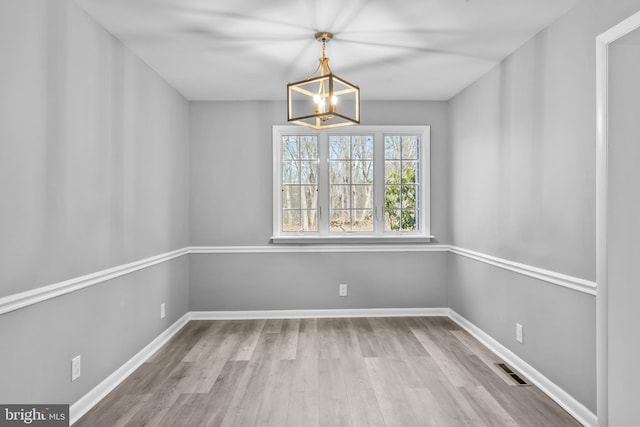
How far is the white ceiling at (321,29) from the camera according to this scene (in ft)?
7.91

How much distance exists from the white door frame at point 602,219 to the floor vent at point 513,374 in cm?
65

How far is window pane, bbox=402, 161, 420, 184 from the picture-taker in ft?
15.1

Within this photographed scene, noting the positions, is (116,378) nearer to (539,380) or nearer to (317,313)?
(317,313)

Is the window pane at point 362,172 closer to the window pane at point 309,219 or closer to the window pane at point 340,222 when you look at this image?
the window pane at point 340,222

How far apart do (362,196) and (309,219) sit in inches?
26.9

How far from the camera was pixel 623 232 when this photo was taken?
2.09m

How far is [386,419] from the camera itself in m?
2.30

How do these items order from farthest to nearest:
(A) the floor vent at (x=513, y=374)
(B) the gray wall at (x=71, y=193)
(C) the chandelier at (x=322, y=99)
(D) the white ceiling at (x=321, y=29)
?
1. (A) the floor vent at (x=513, y=374)
2. (C) the chandelier at (x=322, y=99)
3. (D) the white ceiling at (x=321, y=29)
4. (B) the gray wall at (x=71, y=193)

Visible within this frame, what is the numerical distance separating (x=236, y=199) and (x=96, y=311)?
7.05ft

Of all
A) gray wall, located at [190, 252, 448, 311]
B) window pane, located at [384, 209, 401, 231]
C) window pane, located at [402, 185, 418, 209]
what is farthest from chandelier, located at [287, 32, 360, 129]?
gray wall, located at [190, 252, 448, 311]

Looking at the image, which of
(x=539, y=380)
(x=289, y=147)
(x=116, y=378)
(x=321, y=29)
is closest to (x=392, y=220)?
(x=289, y=147)

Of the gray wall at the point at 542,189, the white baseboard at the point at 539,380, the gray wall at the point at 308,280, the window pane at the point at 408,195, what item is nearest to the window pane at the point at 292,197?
the gray wall at the point at 308,280

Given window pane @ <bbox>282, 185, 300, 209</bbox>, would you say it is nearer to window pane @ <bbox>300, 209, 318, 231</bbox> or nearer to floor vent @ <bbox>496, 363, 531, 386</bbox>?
window pane @ <bbox>300, 209, 318, 231</bbox>

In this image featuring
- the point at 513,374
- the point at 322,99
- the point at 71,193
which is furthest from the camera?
the point at 513,374
